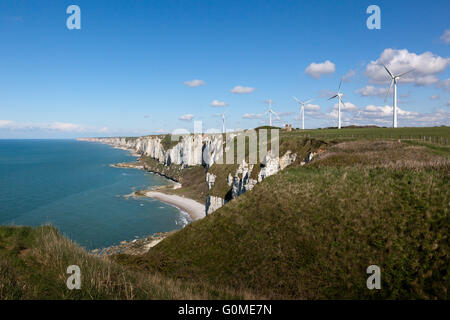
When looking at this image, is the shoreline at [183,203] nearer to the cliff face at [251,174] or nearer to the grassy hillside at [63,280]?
the cliff face at [251,174]

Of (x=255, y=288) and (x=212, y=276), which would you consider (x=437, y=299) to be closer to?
(x=255, y=288)

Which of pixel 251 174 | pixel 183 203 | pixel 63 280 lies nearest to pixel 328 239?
pixel 63 280

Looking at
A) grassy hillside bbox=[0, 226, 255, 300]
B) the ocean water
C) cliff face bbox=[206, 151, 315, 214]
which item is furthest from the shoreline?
grassy hillside bbox=[0, 226, 255, 300]

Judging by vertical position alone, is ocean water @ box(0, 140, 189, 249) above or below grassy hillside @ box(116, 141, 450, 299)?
below

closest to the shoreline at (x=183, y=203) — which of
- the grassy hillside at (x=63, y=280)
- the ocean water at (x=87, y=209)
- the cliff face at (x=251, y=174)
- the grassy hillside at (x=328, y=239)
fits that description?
the ocean water at (x=87, y=209)

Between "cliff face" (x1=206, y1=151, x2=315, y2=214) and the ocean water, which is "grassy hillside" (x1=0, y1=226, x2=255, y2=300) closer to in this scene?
the ocean water

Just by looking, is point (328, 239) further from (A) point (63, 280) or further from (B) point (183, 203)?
(B) point (183, 203)
